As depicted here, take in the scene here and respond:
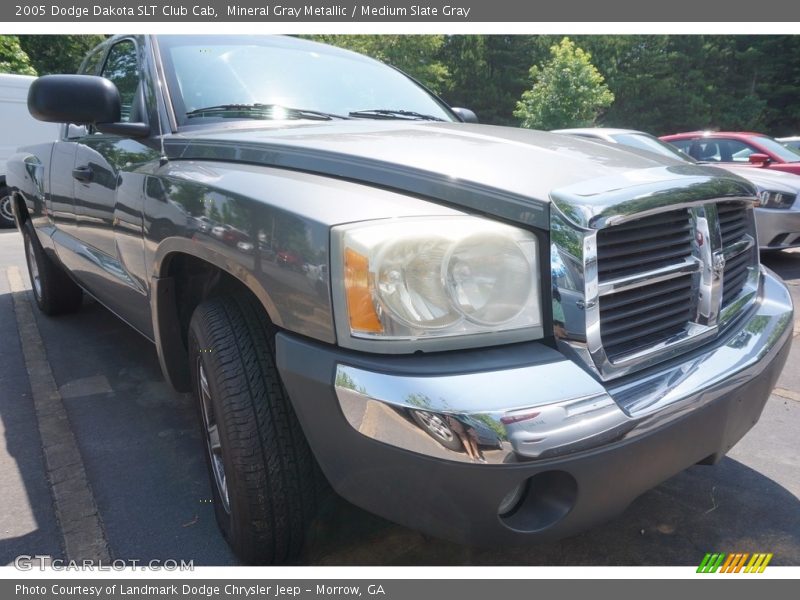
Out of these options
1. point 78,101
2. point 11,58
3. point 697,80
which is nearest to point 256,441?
point 78,101

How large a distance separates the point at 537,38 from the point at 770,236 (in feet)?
108

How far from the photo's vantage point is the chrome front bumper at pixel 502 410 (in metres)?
1.26

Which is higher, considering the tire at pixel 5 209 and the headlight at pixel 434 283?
the headlight at pixel 434 283

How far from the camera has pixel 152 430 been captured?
9.25ft

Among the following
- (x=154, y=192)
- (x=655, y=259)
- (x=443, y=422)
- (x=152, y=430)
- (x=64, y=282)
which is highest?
(x=154, y=192)

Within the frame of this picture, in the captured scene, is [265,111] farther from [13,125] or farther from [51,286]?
[13,125]

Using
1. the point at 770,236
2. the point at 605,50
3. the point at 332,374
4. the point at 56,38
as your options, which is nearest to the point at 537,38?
the point at 605,50

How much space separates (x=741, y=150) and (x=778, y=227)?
2230 millimetres

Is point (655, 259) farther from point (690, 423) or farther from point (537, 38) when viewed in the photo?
point (537, 38)

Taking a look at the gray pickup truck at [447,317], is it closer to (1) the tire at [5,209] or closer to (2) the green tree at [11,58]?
(1) the tire at [5,209]

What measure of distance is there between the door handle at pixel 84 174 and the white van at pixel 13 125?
8665 mm

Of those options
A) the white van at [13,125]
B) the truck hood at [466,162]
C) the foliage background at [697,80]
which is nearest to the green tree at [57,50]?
the white van at [13,125]

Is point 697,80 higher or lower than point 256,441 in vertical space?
higher

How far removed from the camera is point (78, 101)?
2248mm
